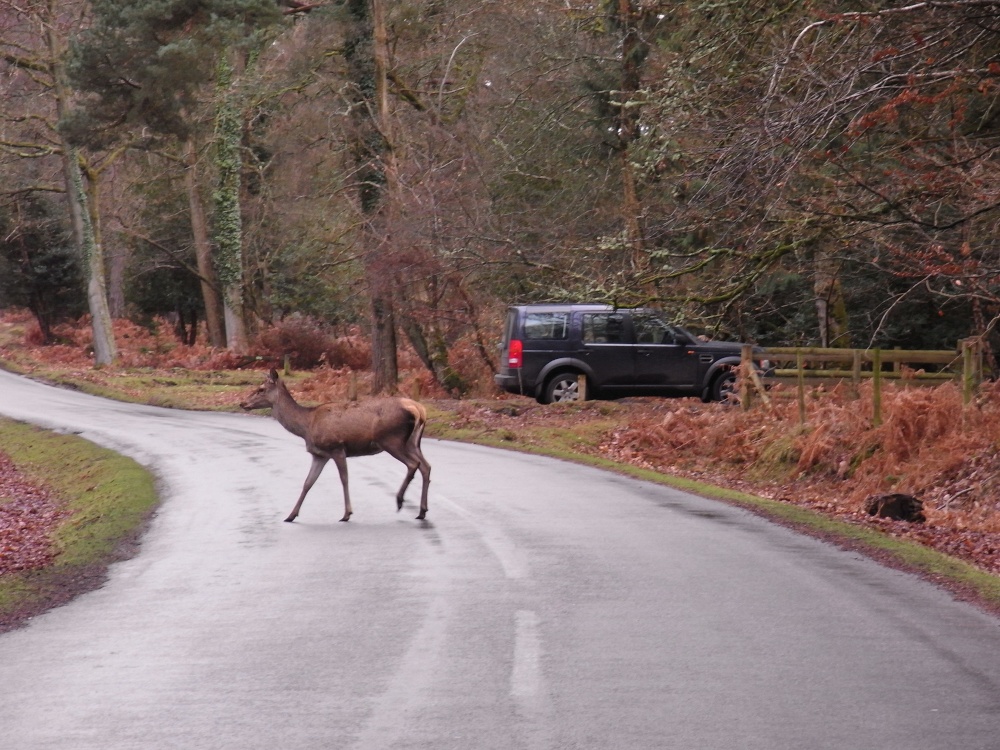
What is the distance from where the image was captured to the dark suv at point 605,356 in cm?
2869

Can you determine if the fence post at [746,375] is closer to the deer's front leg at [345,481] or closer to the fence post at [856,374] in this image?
the fence post at [856,374]

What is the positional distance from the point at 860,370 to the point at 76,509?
13540 millimetres

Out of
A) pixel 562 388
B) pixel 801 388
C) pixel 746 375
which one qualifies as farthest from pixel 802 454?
pixel 562 388

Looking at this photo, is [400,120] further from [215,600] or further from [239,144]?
[215,600]

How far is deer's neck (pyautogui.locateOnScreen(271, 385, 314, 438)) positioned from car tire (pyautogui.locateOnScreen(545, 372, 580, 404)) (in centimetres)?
1388

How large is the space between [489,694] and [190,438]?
18.8 meters

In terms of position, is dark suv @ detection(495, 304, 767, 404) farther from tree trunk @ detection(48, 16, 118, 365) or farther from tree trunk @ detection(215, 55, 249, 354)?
tree trunk @ detection(48, 16, 118, 365)

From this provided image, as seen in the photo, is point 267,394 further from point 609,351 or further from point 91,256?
point 91,256

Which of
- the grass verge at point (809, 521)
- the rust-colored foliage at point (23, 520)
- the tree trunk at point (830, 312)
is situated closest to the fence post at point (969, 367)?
the grass verge at point (809, 521)

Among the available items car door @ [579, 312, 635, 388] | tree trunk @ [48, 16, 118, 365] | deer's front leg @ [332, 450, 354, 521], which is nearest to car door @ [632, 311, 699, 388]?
car door @ [579, 312, 635, 388]

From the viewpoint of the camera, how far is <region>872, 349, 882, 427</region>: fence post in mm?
21333

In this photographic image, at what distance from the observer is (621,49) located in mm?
31891

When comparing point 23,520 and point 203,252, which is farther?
point 203,252

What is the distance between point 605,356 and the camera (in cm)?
2898
